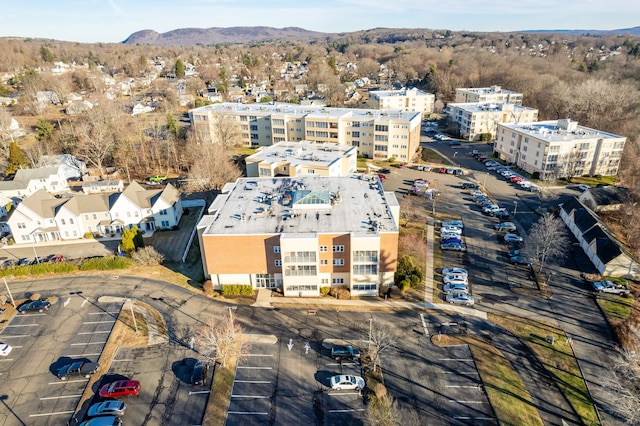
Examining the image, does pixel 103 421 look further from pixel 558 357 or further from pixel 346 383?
pixel 558 357

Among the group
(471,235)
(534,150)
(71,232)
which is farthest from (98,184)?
(534,150)

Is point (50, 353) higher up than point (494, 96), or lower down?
lower down

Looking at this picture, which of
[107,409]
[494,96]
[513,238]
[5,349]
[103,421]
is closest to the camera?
[103,421]

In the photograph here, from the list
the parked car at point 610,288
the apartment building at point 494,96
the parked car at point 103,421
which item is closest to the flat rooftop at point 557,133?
the parked car at point 610,288

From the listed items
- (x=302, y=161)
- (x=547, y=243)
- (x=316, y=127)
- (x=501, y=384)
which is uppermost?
(x=316, y=127)

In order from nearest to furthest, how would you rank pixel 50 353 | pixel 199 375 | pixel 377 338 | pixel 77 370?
pixel 199 375
pixel 77 370
pixel 377 338
pixel 50 353

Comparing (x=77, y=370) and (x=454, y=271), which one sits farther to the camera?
(x=454, y=271)

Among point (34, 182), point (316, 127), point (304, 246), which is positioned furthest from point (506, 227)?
point (34, 182)
